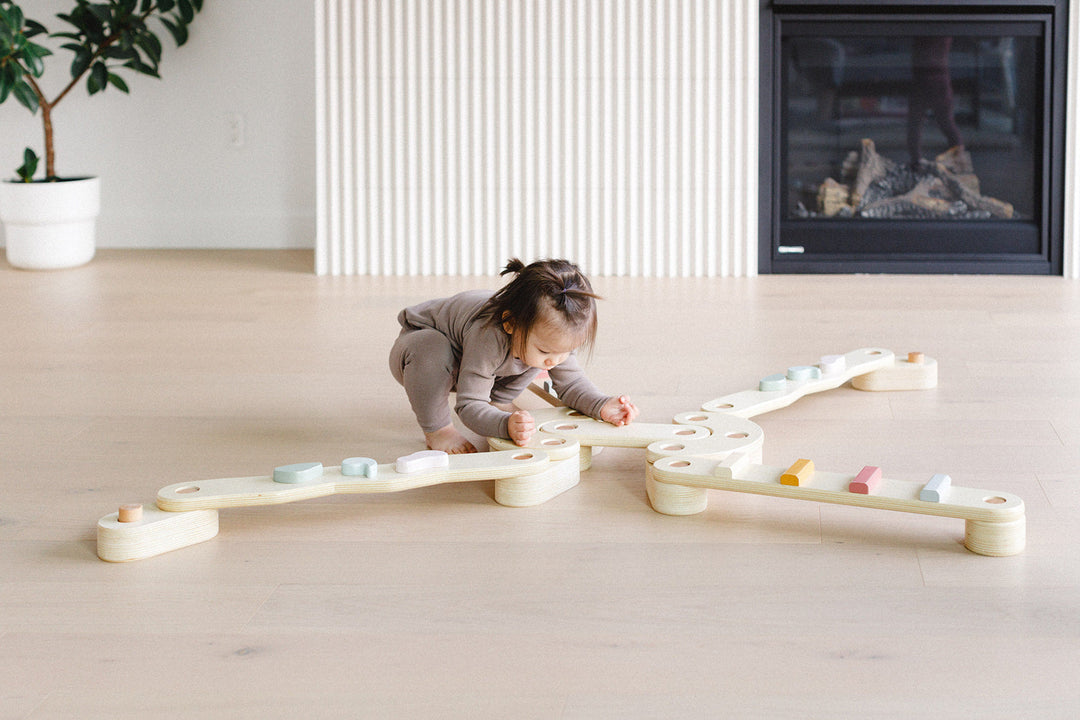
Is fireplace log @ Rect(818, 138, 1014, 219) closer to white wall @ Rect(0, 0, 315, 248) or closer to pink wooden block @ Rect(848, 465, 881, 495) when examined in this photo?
white wall @ Rect(0, 0, 315, 248)

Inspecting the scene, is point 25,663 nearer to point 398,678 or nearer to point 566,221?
point 398,678

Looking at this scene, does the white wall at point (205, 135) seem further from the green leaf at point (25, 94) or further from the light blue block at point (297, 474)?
the light blue block at point (297, 474)

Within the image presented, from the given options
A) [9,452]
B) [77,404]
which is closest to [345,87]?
[77,404]

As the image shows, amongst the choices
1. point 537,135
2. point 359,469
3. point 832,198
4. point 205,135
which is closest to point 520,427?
point 359,469

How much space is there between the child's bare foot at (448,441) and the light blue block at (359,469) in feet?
0.86

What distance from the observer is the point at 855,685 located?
114 cm

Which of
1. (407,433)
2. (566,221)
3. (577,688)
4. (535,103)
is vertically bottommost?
(577,688)

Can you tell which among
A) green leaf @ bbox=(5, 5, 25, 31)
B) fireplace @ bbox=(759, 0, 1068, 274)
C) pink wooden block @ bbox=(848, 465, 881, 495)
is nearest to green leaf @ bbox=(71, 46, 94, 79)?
green leaf @ bbox=(5, 5, 25, 31)

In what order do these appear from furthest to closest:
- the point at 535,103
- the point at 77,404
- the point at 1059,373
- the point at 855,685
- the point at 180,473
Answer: the point at 535,103, the point at 1059,373, the point at 77,404, the point at 180,473, the point at 855,685

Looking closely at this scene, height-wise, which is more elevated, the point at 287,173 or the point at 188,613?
the point at 287,173

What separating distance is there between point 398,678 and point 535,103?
2.54 meters

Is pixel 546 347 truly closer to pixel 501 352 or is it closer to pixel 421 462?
pixel 501 352

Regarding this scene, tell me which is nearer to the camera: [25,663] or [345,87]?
[25,663]

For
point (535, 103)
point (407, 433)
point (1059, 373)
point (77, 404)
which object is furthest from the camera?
point (535, 103)
